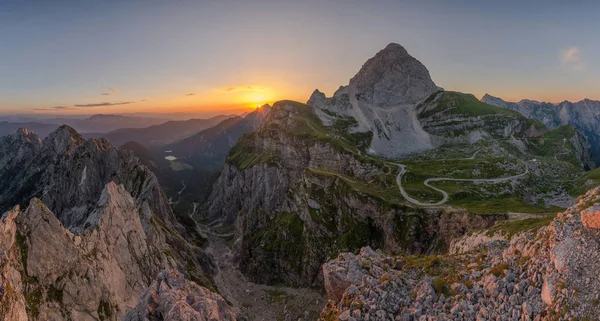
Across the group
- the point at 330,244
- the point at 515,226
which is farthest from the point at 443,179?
the point at 515,226

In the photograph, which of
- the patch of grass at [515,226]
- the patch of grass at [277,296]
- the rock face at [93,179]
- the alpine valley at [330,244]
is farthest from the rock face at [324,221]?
the rock face at [93,179]

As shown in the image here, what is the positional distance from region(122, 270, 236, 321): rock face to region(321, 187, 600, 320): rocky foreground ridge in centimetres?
1290

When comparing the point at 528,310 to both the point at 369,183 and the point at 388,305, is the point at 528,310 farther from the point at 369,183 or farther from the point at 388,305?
the point at 369,183

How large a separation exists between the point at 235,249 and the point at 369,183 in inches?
3126

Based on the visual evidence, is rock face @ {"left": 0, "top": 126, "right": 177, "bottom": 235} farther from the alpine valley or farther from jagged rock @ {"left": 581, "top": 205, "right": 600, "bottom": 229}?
jagged rock @ {"left": 581, "top": 205, "right": 600, "bottom": 229}

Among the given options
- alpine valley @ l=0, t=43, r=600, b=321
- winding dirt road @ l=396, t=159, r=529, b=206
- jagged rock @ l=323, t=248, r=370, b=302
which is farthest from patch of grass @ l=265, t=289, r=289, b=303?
jagged rock @ l=323, t=248, r=370, b=302

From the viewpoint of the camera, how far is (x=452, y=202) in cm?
9369

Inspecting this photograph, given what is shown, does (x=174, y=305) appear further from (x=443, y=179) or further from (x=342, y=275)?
(x=443, y=179)

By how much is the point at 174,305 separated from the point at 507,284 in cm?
3055

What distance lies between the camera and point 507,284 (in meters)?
23.0

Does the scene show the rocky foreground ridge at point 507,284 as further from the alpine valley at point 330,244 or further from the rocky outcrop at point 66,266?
the rocky outcrop at point 66,266

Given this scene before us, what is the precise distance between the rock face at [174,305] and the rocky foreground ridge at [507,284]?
508 inches

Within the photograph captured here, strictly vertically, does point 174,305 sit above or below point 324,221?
above

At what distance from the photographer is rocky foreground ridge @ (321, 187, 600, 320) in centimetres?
1958
